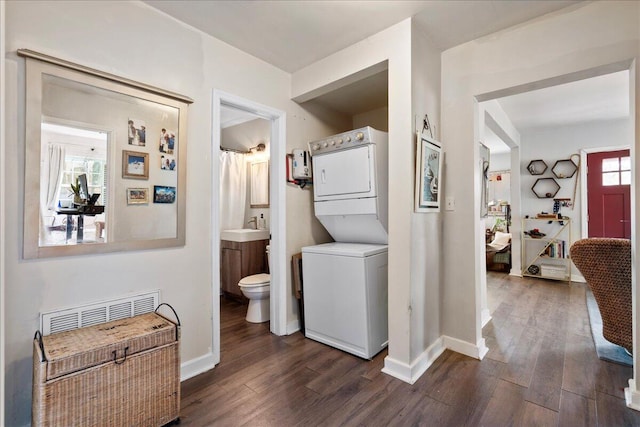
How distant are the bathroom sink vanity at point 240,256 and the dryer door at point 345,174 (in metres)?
1.28

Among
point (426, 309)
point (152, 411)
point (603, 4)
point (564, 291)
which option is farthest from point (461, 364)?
point (564, 291)

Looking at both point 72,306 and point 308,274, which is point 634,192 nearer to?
point 308,274

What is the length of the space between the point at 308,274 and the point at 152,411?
1454mm

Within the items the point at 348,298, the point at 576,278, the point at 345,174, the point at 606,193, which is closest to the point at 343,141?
the point at 345,174

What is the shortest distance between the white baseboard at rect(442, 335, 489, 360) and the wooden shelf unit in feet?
11.2

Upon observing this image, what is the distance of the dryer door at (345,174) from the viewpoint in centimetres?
238

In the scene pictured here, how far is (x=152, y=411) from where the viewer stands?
1508mm

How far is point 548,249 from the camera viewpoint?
4.99 meters

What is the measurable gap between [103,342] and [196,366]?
0.80m

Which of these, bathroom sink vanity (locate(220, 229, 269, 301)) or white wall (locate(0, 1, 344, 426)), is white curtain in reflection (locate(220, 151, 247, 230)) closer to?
bathroom sink vanity (locate(220, 229, 269, 301))

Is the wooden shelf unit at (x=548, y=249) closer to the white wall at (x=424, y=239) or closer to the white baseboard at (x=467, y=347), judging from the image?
the white baseboard at (x=467, y=347)

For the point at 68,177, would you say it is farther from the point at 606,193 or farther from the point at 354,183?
the point at 606,193

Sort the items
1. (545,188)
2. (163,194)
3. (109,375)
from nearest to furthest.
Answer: (109,375)
(163,194)
(545,188)

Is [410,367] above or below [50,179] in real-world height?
below
